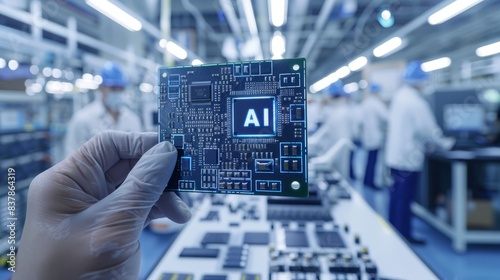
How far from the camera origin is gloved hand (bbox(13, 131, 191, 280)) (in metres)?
0.65

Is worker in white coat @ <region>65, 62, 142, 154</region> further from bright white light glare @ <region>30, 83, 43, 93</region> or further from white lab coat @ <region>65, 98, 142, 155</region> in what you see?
bright white light glare @ <region>30, 83, 43, 93</region>

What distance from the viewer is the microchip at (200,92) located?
763 mm

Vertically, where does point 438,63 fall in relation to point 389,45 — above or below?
above

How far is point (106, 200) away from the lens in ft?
Result: 2.35

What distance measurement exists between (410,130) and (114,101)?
2.74m

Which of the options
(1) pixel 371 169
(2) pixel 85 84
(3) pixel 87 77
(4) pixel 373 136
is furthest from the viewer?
(4) pixel 373 136

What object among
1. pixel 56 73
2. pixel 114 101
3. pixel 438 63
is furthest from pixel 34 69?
pixel 438 63

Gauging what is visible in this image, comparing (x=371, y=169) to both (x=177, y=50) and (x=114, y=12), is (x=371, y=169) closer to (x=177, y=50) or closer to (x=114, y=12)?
(x=177, y=50)

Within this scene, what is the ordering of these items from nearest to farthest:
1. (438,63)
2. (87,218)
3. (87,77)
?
(87,218)
(87,77)
(438,63)

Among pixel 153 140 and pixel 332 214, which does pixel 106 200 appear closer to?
pixel 153 140

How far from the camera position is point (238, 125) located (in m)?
0.76

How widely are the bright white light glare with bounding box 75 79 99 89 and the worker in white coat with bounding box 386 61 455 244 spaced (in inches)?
149

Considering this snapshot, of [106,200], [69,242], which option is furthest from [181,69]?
[69,242]

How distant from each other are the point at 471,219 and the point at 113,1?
369cm
